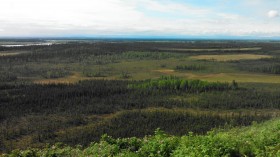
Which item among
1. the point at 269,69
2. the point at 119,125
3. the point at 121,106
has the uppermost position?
the point at 269,69

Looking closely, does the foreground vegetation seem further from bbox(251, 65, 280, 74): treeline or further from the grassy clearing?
bbox(251, 65, 280, 74): treeline

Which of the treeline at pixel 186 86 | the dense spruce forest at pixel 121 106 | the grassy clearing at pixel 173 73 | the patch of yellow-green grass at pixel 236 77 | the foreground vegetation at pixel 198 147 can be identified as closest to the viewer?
the foreground vegetation at pixel 198 147

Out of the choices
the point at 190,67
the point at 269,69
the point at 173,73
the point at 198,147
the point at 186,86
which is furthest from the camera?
the point at 190,67

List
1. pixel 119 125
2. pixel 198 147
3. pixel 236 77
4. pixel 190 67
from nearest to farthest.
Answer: pixel 198 147, pixel 119 125, pixel 236 77, pixel 190 67

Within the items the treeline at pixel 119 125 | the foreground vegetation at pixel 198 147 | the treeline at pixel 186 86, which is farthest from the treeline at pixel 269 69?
the foreground vegetation at pixel 198 147

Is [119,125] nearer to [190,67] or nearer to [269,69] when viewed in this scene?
[190,67]

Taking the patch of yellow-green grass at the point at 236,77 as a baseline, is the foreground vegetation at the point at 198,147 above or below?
above

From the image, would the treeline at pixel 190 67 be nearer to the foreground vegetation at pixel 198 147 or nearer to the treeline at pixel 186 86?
the treeline at pixel 186 86

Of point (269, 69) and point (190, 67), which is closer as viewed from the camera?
point (269, 69)

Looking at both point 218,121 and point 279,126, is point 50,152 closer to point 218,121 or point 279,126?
point 279,126

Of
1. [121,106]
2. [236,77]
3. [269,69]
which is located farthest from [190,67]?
[121,106]

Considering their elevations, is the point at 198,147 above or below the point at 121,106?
above

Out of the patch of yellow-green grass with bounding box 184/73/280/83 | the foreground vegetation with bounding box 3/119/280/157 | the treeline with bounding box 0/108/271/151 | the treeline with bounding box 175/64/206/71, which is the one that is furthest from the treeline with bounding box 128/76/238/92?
the foreground vegetation with bounding box 3/119/280/157
